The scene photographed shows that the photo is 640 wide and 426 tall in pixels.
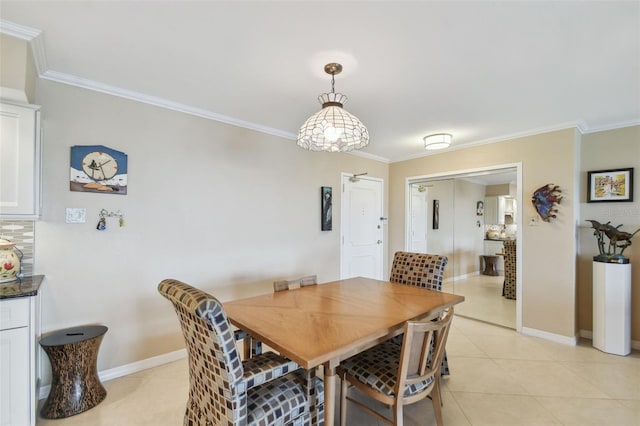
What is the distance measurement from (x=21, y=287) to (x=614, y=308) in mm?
4809

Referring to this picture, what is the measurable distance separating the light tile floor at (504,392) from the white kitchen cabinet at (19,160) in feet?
4.52

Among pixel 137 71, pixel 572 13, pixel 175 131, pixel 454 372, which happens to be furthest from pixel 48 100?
pixel 454 372

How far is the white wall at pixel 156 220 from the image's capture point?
7.11ft

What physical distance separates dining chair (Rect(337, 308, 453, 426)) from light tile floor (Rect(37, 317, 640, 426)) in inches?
16.7

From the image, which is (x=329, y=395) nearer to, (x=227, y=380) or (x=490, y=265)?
(x=227, y=380)

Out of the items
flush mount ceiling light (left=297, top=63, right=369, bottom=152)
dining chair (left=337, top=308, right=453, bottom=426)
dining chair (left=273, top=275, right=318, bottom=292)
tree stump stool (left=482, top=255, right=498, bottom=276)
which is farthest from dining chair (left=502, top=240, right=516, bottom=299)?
flush mount ceiling light (left=297, top=63, right=369, bottom=152)

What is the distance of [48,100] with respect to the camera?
7.01 ft

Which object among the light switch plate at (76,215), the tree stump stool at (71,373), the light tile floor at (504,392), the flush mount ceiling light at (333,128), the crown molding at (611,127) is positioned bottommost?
the light tile floor at (504,392)

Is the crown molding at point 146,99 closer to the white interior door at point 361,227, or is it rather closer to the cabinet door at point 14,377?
the white interior door at point 361,227

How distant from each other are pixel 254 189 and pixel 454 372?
2.58 m

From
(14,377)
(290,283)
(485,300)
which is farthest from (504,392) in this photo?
(14,377)

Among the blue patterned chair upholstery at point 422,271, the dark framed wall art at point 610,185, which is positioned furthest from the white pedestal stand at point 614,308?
the blue patterned chair upholstery at point 422,271

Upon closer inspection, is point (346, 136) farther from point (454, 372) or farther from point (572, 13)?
point (454, 372)

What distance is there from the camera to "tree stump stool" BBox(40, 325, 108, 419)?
75.2 inches
